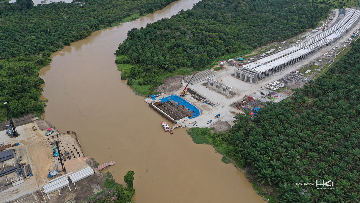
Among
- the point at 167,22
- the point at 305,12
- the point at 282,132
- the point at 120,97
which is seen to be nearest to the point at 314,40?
the point at 305,12

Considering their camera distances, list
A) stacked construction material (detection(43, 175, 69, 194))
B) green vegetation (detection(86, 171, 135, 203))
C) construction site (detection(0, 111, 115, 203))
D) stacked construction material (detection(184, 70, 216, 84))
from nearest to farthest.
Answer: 1. green vegetation (detection(86, 171, 135, 203))
2. construction site (detection(0, 111, 115, 203))
3. stacked construction material (detection(43, 175, 69, 194))
4. stacked construction material (detection(184, 70, 216, 84))

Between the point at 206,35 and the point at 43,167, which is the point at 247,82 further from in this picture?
the point at 43,167

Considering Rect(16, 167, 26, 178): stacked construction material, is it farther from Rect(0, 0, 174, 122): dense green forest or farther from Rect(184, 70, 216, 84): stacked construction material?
Rect(184, 70, 216, 84): stacked construction material

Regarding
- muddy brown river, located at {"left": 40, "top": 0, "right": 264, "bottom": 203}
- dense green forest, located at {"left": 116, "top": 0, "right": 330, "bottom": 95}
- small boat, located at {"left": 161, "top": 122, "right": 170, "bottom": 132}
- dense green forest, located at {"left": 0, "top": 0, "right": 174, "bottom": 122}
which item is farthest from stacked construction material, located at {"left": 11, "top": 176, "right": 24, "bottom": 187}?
dense green forest, located at {"left": 116, "top": 0, "right": 330, "bottom": 95}

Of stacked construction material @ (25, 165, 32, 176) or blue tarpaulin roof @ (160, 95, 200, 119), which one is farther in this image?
blue tarpaulin roof @ (160, 95, 200, 119)

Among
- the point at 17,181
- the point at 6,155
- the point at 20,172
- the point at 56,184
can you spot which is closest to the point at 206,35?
the point at 6,155

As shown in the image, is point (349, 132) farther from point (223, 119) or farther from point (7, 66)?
point (7, 66)

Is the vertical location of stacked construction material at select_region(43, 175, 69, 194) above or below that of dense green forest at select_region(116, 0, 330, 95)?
below
